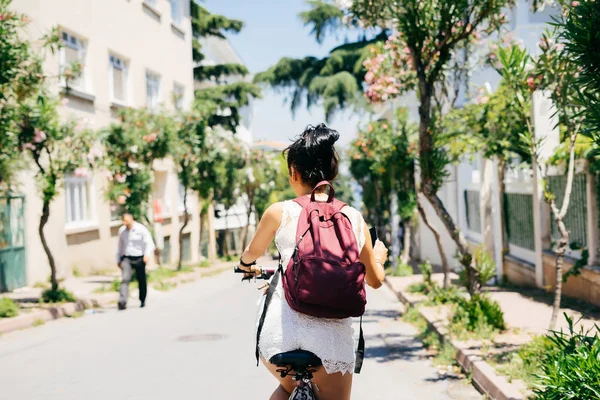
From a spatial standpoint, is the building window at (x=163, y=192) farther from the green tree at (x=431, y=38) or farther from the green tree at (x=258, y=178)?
the green tree at (x=431, y=38)

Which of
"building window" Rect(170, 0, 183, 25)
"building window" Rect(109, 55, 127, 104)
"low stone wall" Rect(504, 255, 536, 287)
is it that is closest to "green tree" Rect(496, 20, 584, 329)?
"low stone wall" Rect(504, 255, 536, 287)

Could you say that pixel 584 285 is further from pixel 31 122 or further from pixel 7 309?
pixel 31 122

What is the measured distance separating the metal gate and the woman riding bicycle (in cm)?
1264

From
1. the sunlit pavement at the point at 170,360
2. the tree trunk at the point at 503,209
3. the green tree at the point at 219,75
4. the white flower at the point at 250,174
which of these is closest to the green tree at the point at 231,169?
the white flower at the point at 250,174

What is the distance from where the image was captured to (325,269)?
3012 millimetres

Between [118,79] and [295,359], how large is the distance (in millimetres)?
20948

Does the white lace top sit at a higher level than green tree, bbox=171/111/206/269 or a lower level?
lower

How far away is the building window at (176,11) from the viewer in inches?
1140

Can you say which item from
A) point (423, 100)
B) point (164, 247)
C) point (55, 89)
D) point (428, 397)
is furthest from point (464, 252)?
point (164, 247)

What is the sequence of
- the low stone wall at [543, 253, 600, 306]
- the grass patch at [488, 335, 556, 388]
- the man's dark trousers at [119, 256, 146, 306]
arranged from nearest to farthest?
the grass patch at [488, 335, 556, 388] < the low stone wall at [543, 253, 600, 306] < the man's dark trousers at [119, 256, 146, 306]

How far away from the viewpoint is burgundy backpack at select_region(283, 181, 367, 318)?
3.01 metres

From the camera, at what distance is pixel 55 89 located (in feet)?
59.7

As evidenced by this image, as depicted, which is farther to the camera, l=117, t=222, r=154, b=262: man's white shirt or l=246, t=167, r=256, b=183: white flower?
l=246, t=167, r=256, b=183: white flower

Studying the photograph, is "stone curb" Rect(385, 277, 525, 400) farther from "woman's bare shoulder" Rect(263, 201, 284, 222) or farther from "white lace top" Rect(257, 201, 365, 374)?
A: "woman's bare shoulder" Rect(263, 201, 284, 222)
